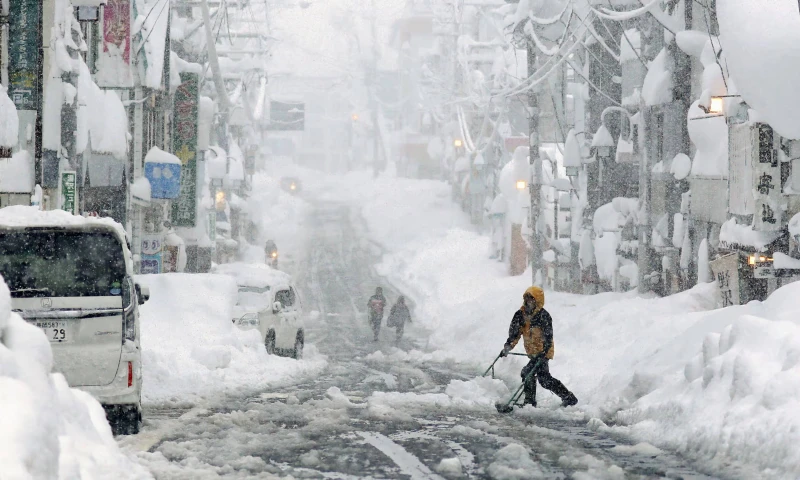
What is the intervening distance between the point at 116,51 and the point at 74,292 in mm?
18546

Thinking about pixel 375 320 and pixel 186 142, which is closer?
pixel 375 320

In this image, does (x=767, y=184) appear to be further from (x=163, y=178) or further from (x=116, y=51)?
(x=163, y=178)

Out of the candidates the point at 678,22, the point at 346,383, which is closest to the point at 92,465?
the point at 346,383

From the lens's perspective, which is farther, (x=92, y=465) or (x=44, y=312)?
(x=44, y=312)

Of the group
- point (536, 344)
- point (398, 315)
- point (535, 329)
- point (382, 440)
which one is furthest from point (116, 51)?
point (382, 440)

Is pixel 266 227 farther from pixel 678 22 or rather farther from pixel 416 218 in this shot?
pixel 678 22

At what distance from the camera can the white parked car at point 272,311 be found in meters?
22.9

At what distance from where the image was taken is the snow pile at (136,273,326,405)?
15.5 meters

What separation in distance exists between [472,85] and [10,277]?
59051 millimetres

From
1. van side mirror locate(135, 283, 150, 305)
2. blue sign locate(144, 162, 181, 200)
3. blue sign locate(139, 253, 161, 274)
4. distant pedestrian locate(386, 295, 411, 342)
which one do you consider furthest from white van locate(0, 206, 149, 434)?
blue sign locate(139, 253, 161, 274)

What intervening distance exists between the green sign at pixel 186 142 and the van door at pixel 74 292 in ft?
91.0

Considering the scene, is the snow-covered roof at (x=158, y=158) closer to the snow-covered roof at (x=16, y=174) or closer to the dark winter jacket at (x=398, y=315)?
the dark winter jacket at (x=398, y=315)

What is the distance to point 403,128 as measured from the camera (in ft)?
342

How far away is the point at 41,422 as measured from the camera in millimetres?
6047
